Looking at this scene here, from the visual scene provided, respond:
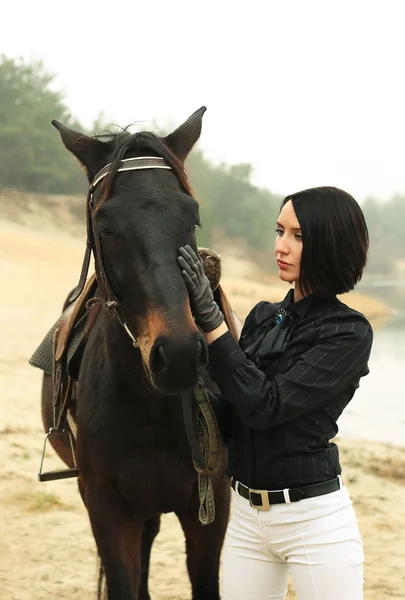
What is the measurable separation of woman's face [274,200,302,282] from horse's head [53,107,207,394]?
0.27 m

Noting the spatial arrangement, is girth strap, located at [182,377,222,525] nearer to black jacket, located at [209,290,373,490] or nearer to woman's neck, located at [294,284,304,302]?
black jacket, located at [209,290,373,490]

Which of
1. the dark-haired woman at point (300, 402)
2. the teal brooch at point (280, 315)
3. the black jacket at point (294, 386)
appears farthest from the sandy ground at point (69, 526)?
the teal brooch at point (280, 315)

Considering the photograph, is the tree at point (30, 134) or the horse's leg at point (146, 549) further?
the tree at point (30, 134)

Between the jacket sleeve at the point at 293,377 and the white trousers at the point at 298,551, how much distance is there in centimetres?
27

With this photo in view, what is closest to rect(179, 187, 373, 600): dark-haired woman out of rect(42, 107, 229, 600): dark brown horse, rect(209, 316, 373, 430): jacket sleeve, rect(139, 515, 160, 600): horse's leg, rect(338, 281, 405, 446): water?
rect(209, 316, 373, 430): jacket sleeve

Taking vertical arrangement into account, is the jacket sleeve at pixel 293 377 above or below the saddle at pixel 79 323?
below

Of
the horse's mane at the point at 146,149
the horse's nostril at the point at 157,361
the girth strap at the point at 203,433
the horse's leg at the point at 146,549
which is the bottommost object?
the horse's leg at the point at 146,549

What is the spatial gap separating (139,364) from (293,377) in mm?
673

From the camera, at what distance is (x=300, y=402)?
1958mm

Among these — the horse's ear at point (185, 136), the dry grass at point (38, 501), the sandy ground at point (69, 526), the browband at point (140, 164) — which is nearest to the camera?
the browband at point (140, 164)

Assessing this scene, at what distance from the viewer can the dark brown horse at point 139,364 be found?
1.96 meters

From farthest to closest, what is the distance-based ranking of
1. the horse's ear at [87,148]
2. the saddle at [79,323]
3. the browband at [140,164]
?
the saddle at [79,323]
the horse's ear at [87,148]
the browband at [140,164]

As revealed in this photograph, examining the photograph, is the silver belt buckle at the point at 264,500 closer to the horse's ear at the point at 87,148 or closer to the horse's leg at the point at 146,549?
the horse's ear at the point at 87,148

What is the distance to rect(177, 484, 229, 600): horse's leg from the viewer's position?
2766 millimetres
